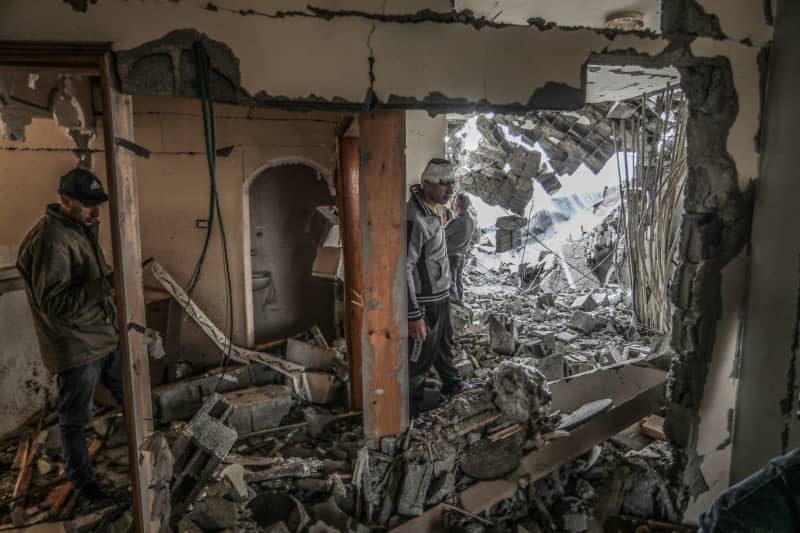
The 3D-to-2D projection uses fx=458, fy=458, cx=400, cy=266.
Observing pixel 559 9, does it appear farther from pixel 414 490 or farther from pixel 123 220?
pixel 414 490

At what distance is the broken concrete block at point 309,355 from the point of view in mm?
5109

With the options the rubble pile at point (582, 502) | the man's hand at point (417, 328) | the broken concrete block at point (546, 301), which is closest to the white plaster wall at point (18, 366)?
the man's hand at point (417, 328)

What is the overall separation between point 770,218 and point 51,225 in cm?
446

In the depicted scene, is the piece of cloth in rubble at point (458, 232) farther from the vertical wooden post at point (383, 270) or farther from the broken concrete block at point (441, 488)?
the broken concrete block at point (441, 488)

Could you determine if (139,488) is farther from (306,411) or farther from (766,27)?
(766,27)

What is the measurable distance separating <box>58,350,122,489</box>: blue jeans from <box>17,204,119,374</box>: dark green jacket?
10 centimetres

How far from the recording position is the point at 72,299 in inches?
114

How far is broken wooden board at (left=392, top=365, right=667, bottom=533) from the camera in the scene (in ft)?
9.69

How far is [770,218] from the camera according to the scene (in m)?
2.79

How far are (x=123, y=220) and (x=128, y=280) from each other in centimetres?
30

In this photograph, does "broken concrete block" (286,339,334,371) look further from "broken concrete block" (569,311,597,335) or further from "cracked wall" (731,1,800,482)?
"broken concrete block" (569,311,597,335)

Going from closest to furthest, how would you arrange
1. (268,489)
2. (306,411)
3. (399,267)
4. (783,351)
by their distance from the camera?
1. (783,351)
2. (399,267)
3. (268,489)
4. (306,411)

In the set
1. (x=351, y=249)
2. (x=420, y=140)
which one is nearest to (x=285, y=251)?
(x=351, y=249)

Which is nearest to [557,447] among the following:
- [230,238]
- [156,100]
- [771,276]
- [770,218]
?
[771,276]
